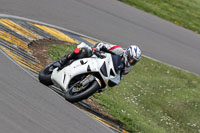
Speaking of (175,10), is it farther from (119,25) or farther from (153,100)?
(153,100)

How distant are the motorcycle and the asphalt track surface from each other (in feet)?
1.28

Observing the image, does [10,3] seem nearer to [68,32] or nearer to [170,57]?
[68,32]

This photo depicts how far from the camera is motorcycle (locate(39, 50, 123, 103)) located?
334 inches

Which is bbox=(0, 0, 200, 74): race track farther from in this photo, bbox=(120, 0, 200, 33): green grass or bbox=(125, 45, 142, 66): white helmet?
bbox=(125, 45, 142, 66): white helmet

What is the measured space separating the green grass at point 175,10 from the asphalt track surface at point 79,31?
784 mm

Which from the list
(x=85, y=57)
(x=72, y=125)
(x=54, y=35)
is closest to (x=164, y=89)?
(x=54, y=35)

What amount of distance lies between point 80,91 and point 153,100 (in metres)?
5.03

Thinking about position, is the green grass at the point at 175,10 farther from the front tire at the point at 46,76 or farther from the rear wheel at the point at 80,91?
the rear wheel at the point at 80,91

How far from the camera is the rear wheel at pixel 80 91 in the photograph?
8.17 m

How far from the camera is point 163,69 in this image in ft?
51.9

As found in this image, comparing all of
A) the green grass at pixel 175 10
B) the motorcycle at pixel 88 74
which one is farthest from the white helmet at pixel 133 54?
the green grass at pixel 175 10

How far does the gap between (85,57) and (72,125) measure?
5.60ft

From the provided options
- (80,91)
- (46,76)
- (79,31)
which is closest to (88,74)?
(80,91)

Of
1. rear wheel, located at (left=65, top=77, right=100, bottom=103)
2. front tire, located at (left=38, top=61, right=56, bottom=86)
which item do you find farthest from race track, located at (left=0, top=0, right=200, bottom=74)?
rear wheel, located at (left=65, top=77, right=100, bottom=103)
